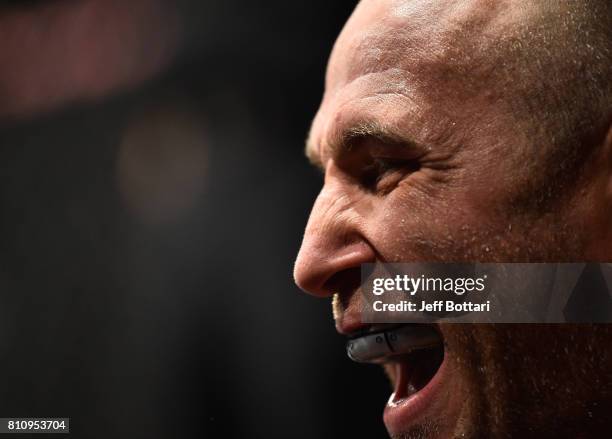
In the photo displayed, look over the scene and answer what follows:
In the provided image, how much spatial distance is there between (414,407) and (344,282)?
0.66ft

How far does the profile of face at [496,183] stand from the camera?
1105mm

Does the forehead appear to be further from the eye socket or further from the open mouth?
the open mouth

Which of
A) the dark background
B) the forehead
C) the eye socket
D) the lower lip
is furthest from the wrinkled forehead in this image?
the dark background

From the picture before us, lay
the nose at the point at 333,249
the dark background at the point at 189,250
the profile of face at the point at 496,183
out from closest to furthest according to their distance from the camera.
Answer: the profile of face at the point at 496,183, the nose at the point at 333,249, the dark background at the point at 189,250

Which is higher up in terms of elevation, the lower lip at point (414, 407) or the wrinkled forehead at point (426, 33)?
the wrinkled forehead at point (426, 33)

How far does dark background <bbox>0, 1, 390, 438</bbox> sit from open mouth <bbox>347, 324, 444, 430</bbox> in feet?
2.06

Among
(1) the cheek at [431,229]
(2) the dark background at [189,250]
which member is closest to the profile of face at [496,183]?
(1) the cheek at [431,229]

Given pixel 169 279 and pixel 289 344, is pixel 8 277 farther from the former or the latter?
pixel 289 344

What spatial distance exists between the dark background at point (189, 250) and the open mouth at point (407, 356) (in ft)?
2.06

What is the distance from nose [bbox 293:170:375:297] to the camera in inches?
47.5

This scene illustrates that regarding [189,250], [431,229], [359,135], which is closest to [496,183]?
[431,229]

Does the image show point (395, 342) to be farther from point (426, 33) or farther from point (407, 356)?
point (426, 33)

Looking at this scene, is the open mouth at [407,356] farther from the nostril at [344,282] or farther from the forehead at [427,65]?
the forehead at [427,65]

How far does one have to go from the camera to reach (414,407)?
3.84 ft
